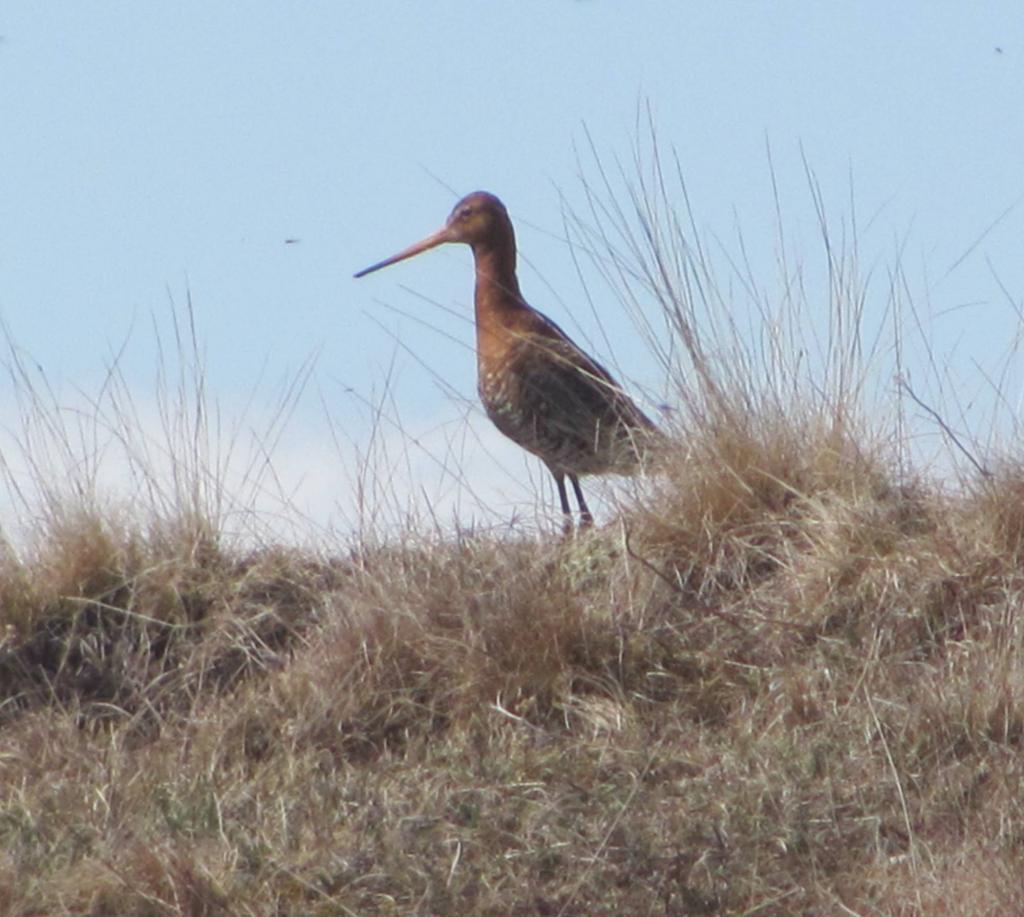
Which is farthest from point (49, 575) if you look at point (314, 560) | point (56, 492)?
point (314, 560)

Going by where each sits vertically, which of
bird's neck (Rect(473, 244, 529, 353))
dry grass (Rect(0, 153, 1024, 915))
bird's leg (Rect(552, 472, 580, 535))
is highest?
bird's neck (Rect(473, 244, 529, 353))

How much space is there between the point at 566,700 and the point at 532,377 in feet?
7.78

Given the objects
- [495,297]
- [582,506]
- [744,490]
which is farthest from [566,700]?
[495,297]

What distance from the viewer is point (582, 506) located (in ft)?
27.2

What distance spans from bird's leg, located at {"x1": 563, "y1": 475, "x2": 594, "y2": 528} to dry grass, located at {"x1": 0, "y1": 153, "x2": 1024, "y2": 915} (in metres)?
0.20

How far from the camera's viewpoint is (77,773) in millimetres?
6246

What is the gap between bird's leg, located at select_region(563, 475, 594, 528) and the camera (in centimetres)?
737

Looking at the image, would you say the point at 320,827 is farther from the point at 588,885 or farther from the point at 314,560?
the point at 314,560

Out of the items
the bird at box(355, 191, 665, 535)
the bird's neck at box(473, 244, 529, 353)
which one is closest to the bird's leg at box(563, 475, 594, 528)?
the bird at box(355, 191, 665, 535)

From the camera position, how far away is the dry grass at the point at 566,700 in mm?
5496

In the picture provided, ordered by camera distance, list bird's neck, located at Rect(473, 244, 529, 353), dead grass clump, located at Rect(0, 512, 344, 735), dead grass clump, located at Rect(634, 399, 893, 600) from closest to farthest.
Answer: dead grass clump, located at Rect(0, 512, 344, 735) < dead grass clump, located at Rect(634, 399, 893, 600) < bird's neck, located at Rect(473, 244, 529, 353)

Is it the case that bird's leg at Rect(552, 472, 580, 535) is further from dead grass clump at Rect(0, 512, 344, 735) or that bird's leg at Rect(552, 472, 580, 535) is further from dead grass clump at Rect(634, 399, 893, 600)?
dead grass clump at Rect(0, 512, 344, 735)

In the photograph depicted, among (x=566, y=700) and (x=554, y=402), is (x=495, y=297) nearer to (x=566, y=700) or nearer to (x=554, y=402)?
(x=554, y=402)

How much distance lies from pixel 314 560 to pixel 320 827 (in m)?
1.60
